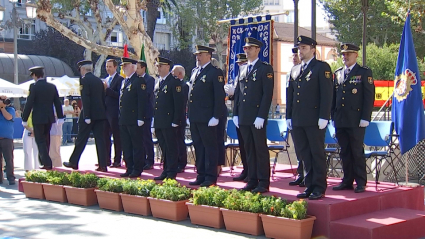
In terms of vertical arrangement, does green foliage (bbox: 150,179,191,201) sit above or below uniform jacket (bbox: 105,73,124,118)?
below

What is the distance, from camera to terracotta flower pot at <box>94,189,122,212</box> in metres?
8.99

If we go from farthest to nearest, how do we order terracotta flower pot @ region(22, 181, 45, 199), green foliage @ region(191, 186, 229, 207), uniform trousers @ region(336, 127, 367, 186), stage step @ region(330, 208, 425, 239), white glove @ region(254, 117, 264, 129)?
terracotta flower pot @ region(22, 181, 45, 199), uniform trousers @ region(336, 127, 367, 186), white glove @ region(254, 117, 264, 129), green foliage @ region(191, 186, 229, 207), stage step @ region(330, 208, 425, 239)

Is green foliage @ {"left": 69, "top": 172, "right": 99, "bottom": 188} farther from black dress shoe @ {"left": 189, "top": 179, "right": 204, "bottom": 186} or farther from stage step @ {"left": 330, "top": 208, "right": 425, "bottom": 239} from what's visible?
stage step @ {"left": 330, "top": 208, "right": 425, "bottom": 239}

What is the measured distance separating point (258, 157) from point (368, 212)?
1.61 m

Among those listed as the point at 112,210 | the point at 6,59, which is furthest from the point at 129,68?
the point at 6,59

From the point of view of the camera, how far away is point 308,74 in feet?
25.1

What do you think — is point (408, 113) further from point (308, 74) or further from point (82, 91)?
point (82, 91)

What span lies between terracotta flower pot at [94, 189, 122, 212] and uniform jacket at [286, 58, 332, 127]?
120 inches

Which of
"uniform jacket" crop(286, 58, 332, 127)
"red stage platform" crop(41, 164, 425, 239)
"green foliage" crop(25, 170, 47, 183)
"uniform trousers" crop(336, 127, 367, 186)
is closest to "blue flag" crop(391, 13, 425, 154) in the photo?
"red stage platform" crop(41, 164, 425, 239)

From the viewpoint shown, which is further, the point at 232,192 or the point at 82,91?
the point at 82,91

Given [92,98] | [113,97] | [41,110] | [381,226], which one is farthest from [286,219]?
[41,110]

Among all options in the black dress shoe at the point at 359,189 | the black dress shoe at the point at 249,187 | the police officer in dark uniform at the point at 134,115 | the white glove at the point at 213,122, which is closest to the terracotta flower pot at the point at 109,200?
the police officer in dark uniform at the point at 134,115

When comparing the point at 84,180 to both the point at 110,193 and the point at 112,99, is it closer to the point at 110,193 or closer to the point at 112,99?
the point at 110,193

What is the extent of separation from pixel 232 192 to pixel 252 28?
5.87m
